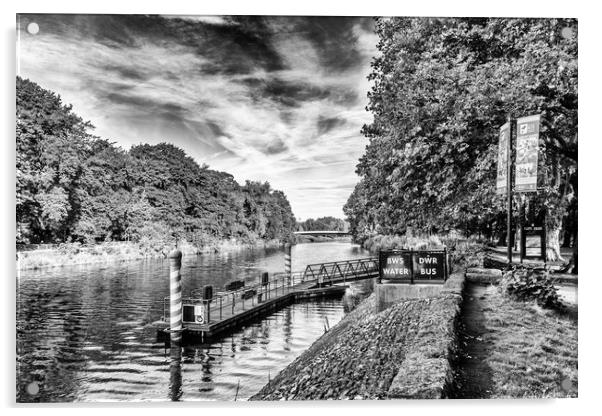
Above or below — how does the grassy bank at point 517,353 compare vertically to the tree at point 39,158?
below

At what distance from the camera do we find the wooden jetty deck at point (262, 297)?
12203 mm

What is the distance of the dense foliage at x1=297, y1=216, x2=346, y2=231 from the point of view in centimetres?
937

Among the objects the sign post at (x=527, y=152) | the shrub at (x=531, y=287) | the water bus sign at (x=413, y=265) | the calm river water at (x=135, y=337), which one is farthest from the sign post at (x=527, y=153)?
the calm river water at (x=135, y=337)

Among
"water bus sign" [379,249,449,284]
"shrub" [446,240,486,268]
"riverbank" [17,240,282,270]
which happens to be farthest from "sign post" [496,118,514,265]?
"riverbank" [17,240,282,270]

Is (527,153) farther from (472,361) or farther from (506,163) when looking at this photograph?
(472,361)

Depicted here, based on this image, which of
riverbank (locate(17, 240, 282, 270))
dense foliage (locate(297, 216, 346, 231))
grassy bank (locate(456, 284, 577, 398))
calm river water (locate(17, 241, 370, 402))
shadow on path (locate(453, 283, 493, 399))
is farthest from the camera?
riverbank (locate(17, 240, 282, 270))

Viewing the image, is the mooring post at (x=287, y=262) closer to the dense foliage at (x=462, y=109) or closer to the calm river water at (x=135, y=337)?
the calm river water at (x=135, y=337)

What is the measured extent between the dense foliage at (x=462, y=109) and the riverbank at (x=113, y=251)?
485cm

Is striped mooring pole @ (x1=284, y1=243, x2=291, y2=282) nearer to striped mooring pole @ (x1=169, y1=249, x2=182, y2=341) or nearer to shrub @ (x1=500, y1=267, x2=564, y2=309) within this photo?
striped mooring pole @ (x1=169, y1=249, x2=182, y2=341)

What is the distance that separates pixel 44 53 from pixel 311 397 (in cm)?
602

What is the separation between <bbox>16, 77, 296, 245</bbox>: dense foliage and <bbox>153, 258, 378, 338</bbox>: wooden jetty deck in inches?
77.7

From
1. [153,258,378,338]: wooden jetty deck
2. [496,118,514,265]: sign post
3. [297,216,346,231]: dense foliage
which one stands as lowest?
[153,258,378,338]: wooden jetty deck

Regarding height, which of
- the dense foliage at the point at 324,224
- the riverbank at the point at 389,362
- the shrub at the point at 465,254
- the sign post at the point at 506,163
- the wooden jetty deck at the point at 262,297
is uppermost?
the sign post at the point at 506,163
